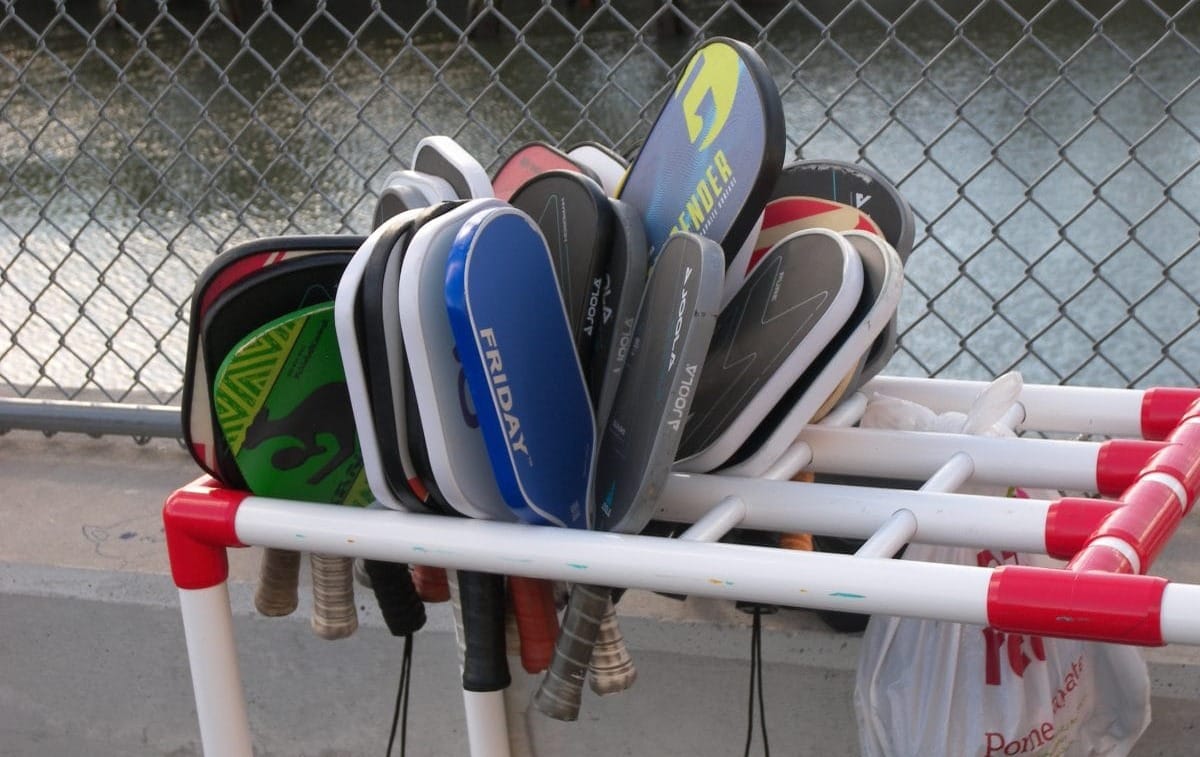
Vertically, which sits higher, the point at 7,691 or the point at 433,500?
the point at 433,500

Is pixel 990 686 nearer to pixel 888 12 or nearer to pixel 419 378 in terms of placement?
pixel 419 378

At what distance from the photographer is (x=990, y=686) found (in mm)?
1272

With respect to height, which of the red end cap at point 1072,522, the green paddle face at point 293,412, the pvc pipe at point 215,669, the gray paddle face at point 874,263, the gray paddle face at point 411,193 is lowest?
the pvc pipe at point 215,669

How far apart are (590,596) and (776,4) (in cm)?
196

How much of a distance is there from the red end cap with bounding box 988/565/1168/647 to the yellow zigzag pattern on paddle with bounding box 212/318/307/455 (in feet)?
1.96

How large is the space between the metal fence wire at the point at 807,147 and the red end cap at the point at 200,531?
3.01 ft

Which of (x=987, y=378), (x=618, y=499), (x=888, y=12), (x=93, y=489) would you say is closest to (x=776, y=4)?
(x=888, y=12)

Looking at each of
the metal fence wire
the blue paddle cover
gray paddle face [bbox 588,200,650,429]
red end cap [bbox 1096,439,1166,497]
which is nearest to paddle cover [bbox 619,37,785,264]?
gray paddle face [bbox 588,200,650,429]

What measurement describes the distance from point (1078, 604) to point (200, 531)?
0.72 metres

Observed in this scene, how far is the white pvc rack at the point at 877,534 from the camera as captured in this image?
847mm

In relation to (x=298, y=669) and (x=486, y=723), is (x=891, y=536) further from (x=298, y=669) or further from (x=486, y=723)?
(x=298, y=669)

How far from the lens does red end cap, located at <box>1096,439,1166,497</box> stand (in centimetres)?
109

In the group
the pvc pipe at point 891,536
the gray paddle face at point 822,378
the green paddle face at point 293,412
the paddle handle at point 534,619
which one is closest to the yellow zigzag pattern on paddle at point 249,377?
the green paddle face at point 293,412

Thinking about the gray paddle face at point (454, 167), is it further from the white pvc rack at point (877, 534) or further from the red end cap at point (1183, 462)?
the red end cap at point (1183, 462)
